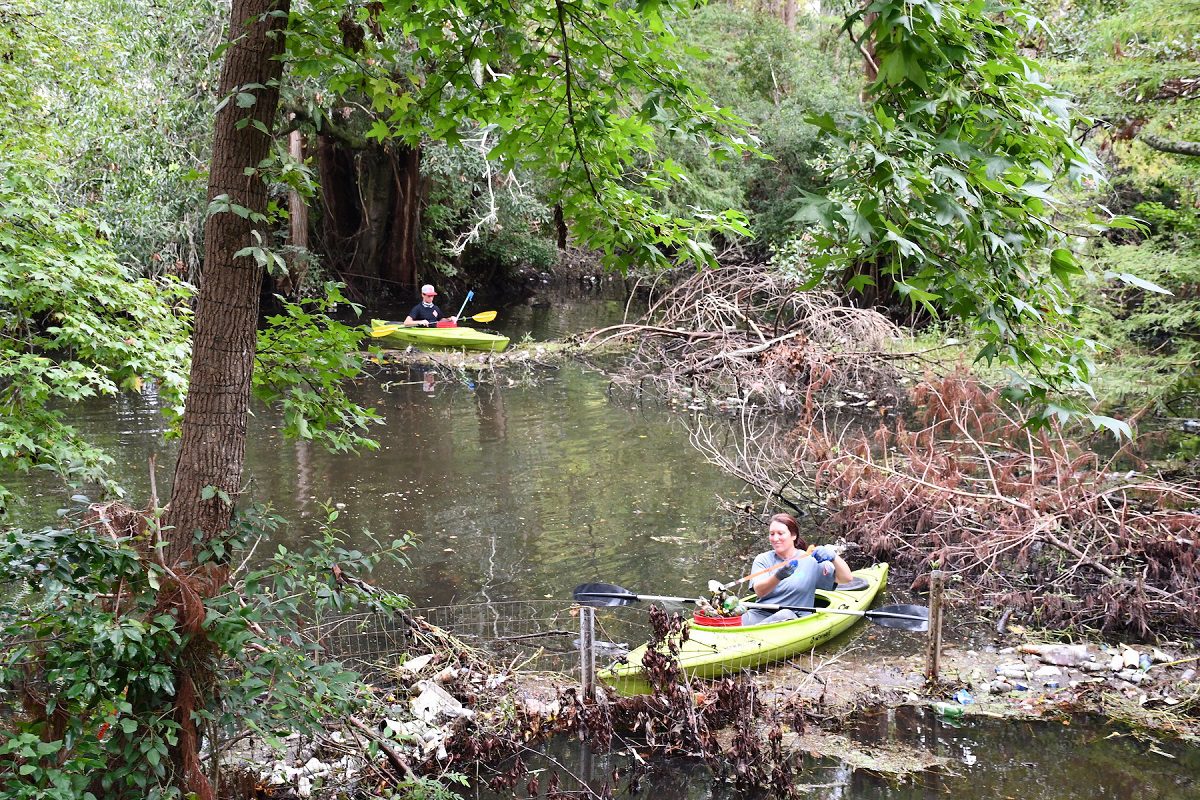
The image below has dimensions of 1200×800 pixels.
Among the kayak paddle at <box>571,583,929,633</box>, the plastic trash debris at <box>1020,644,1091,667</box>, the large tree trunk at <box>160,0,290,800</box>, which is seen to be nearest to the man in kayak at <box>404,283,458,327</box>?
the kayak paddle at <box>571,583,929,633</box>

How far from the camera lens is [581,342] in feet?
47.4

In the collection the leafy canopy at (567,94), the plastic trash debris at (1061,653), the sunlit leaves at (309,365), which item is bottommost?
the plastic trash debris at (1061,653)

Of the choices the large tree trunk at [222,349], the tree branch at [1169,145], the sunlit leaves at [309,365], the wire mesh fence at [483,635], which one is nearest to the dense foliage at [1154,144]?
the tree branch at [1169,145]

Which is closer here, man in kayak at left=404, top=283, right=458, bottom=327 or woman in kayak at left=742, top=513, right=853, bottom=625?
woman in kayak at left=742, top=513, right=853, bottom=625

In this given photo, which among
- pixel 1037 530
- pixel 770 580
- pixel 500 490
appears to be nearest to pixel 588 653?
pixel 770 580

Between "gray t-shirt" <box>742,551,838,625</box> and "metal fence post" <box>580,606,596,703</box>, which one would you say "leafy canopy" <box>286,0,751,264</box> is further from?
"gray t-shirt" <box>742,551,838,625</box>

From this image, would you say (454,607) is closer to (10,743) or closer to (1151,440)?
(10,743)

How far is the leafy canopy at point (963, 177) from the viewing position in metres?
2.37

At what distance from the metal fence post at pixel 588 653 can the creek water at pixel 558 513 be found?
0.34 metres

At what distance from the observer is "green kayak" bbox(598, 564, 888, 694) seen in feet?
19.5

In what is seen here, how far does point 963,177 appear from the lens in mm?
2346

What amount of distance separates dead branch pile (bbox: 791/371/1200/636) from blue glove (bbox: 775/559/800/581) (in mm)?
1456

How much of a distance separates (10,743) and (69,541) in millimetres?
629

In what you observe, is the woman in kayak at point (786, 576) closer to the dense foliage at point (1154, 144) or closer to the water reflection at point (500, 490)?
the water reflection at point (500, 490)
